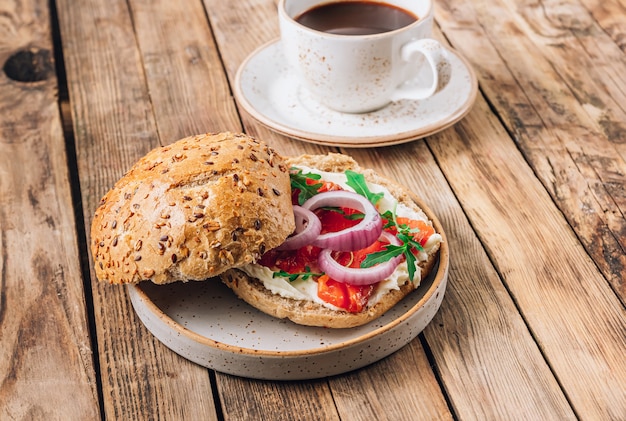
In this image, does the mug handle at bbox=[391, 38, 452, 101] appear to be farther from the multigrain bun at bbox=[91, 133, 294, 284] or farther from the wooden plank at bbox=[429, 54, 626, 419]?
the multigrain bun at bbox=[91, 133, 294, 284]

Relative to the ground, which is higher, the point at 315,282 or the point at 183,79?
the point at 315,282

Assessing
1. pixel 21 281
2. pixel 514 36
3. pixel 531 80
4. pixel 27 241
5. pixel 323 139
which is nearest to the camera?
pixel 21 281

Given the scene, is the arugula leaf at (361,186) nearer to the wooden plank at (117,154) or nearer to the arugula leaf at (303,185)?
the arugula leaf at (303,185)

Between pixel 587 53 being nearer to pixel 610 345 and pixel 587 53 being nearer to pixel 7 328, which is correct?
pixel 610 345

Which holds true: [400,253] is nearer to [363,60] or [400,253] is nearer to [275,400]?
[275,400]

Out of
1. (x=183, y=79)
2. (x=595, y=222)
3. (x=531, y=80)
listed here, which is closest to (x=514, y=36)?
(x=531, y=80)
